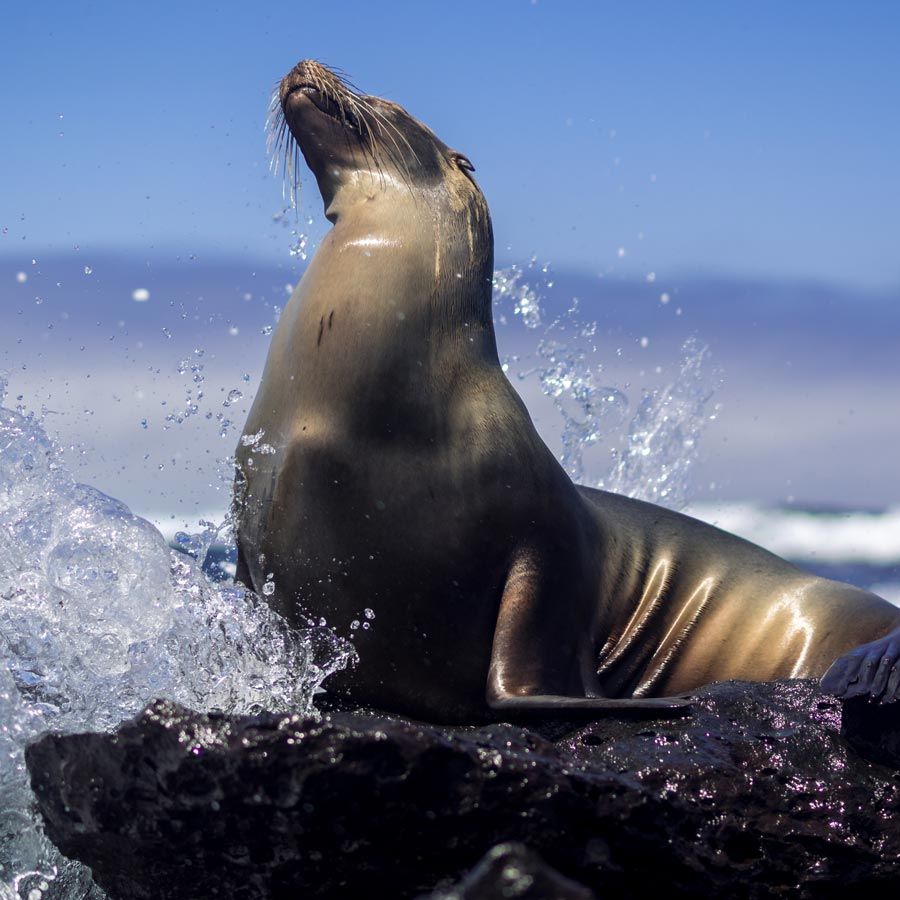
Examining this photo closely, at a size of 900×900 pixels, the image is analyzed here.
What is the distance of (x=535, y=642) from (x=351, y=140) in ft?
6.97

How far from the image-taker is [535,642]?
14.1 ft

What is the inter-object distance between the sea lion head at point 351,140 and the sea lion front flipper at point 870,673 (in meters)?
2.34

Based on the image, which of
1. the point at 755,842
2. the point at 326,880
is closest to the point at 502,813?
the point at 326,880

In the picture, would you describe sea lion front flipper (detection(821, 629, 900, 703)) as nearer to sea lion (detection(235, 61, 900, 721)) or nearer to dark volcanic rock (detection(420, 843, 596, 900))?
sea lion (detection(235, 61, 900, 721))

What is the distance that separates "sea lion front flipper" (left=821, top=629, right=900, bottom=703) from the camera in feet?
12.1

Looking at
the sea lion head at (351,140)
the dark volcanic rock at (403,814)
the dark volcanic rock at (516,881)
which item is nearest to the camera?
the dark volcanic rock at (516,881)

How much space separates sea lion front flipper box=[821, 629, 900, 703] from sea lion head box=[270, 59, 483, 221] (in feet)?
7.68

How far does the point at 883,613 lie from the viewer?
5.02 meters

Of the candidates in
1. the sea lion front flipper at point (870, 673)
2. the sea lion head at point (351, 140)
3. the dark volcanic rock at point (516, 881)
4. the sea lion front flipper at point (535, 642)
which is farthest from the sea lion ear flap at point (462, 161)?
the dark volcanic rock at point (516, 881)

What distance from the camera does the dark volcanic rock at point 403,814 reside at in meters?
2.78

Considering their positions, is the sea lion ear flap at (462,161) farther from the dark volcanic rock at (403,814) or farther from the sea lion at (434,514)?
the dark volcanic rock at (403,814)

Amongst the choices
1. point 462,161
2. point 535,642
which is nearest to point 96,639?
point 535,642

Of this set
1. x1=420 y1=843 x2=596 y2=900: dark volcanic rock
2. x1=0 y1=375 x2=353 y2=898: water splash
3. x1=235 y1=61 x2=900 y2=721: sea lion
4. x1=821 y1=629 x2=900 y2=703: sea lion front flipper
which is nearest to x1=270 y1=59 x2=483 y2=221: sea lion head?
x1=235 y1=61 x2=900 y2=721: sea lion

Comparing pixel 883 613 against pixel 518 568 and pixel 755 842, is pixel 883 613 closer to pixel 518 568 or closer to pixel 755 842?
pixel 518 568
